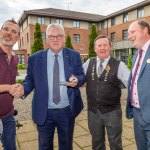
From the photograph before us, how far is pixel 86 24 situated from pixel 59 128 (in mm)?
39843

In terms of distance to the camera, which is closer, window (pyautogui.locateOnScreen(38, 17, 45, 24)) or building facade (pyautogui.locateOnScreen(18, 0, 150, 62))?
building facade (pyautogui.locateOnScreen(18, 0, 150, 62))

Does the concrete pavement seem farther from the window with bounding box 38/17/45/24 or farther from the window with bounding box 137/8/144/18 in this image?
the window with bounding box 38/17/45/24

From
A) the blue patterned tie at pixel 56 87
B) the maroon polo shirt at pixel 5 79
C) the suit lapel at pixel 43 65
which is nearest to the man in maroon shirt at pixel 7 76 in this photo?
the maroon polo shirt at pixel 5 79

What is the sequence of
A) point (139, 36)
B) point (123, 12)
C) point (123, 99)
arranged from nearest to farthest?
point (139, 36), point (123, 99), point (123, 12)

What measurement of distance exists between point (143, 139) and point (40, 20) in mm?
36293

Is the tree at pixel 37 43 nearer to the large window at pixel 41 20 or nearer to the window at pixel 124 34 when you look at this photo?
the large window at pixel 41 20

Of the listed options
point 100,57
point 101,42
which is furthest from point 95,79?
point 101,42

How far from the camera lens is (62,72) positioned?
3607 mm

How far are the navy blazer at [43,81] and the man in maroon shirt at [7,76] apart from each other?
32 cm

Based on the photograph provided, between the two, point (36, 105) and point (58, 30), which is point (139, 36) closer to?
point (58, 30)

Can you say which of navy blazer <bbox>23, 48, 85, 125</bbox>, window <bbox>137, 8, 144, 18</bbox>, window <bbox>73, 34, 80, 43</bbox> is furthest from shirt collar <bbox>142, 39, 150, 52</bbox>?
window <bbox>73, 34, 80, 43</bbox>

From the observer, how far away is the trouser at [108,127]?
374 centimetres

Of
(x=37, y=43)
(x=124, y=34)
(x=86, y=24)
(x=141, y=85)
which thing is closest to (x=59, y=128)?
(x=141, y=85)

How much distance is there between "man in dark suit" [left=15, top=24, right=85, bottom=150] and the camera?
11.6 ft
